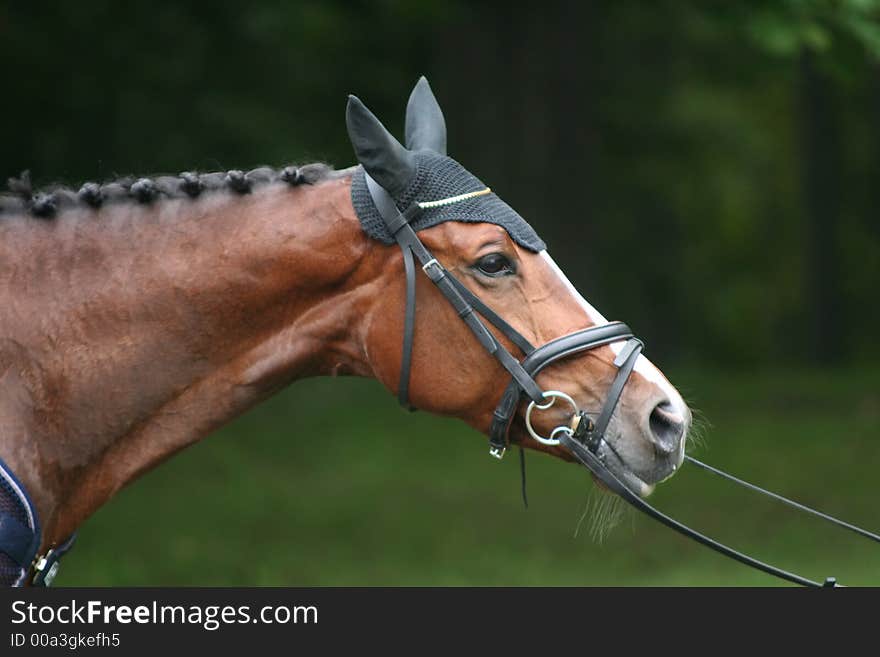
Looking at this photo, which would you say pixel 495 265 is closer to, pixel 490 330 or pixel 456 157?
pixel 490 330

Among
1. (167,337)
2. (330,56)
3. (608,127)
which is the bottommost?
(167,337)

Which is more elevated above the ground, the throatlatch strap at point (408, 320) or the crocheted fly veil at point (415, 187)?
the crocheted fly veil at point (415, 187)

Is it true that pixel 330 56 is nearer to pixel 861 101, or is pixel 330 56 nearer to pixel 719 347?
pixel 861 101

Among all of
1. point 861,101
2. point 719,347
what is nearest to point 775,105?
point 861,101

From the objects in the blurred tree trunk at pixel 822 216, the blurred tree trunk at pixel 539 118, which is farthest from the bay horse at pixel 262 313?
the blurred tree trunk at pixel 822 216

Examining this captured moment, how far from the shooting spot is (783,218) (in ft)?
92.0

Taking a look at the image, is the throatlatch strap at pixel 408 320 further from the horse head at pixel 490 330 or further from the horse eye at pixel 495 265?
the horse eye at pixel 495 265

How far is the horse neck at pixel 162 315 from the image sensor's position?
137 inches

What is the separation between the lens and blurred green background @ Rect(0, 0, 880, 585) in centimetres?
886

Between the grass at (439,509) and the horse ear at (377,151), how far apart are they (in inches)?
196

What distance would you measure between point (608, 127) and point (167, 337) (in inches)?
646

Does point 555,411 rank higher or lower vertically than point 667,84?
lower
